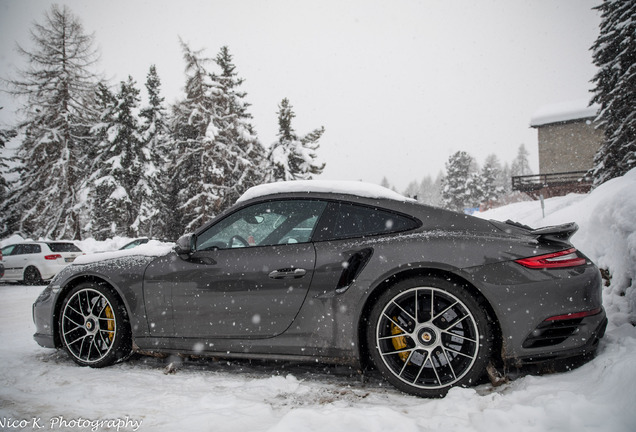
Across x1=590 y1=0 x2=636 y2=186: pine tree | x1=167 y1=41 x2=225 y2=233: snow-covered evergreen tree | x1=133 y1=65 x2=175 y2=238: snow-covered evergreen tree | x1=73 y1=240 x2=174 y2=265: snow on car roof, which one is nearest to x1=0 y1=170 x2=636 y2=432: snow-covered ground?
x1=73 y1=240 x2=174 y2=265: snow on car roof

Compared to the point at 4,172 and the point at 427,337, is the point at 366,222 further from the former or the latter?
the point at 4,172

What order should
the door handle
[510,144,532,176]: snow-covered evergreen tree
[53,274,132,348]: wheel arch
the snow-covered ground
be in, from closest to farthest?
the snow-covered ground < the door handle < [53,274,132,348]: wheel arch < [510,144,532,176]: snow-covered evergreen tree

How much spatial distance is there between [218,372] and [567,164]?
35583 millimetres

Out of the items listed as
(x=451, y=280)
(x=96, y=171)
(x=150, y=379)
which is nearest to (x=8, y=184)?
(x=96, y=171)

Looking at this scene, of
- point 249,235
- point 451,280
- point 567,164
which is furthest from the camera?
point 567,164

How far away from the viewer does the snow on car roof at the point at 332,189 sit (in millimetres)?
2816

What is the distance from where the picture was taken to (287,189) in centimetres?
302

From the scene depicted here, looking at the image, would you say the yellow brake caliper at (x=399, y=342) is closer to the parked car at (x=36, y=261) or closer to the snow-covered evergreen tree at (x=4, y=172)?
the parked car at (x=36, y=261)

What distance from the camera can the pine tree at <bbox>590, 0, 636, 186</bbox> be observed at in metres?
15.0

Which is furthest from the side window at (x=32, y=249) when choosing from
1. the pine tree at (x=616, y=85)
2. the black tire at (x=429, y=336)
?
the pine tree at (x=616, y=85)

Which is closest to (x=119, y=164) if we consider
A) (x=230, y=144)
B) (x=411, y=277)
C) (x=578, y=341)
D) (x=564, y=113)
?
(x=230, y=144)

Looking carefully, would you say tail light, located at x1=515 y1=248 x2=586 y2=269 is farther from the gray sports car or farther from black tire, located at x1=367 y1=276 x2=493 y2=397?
black tire, located at x1=367 y1=276 x2=493 y2=397

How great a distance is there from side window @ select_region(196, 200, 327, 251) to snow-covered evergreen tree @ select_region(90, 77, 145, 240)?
23147 mm

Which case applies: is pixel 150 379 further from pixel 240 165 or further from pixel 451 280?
pixel 240 165
